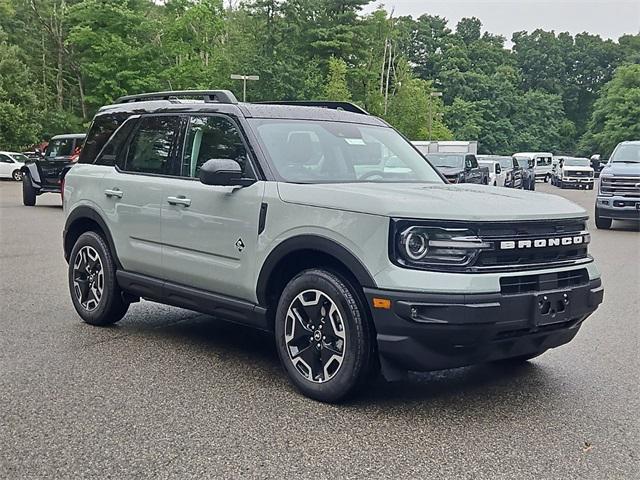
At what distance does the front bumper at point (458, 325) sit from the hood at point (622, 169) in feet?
47.5

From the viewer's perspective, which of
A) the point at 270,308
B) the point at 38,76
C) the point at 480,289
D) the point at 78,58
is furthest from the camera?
the point at 38,76

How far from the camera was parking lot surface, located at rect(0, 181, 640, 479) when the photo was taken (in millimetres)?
3707

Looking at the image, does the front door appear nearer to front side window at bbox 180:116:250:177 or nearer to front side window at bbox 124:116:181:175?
front side window at bbox 180:116:250:177

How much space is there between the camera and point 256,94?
51219mm

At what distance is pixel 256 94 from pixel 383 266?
48.2 m

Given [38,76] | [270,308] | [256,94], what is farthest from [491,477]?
[38,76]

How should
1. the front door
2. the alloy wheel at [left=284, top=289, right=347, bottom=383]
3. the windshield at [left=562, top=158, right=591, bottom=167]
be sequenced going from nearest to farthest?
the alloy wheel at [left=284, top=289, right=347, bottom=383]
the front door
the windshield at [left=562, top=158, right=591, bottom=167]

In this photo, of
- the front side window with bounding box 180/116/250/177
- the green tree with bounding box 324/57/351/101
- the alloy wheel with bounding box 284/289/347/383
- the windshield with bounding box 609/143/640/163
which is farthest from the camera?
the green tree with bounding box 324/57/351/101

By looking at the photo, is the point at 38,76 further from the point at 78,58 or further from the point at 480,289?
the point at 480,289

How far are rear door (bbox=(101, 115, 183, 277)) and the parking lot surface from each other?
2.41 feet

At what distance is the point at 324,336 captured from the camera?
4629 millimetres

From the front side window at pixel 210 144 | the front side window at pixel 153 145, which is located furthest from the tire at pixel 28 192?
the front side window at pixel 210 144

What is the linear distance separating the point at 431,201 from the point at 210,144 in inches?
80.5

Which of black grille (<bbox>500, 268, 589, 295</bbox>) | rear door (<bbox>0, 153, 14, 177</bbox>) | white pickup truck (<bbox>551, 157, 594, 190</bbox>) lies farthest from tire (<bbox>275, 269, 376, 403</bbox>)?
white pickup truck (<bbox>551, 157, 594, 190</bbox>)
